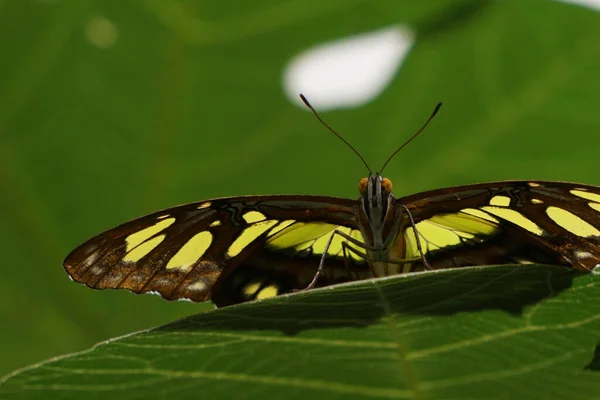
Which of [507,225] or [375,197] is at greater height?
[375,197]

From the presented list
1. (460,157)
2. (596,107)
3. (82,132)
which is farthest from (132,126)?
(596,107)

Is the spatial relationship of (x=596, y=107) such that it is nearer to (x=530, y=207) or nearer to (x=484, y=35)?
(x=484, y=35)

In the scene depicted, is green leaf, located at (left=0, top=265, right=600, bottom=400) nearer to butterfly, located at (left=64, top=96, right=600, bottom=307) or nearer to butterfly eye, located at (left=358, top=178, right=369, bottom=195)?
butterfly, located at (left=64, top=96, right=600, bottom=307)

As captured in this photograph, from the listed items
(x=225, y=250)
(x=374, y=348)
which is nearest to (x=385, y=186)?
(x=225, y=250)

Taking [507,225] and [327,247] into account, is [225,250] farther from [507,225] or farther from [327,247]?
[507,225]

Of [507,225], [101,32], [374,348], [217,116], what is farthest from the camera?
[217,116]

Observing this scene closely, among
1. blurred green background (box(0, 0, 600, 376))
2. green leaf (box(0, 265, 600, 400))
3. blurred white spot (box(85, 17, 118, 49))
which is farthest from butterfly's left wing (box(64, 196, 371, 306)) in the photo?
green leaf (box(0, 265, 600, 400))
